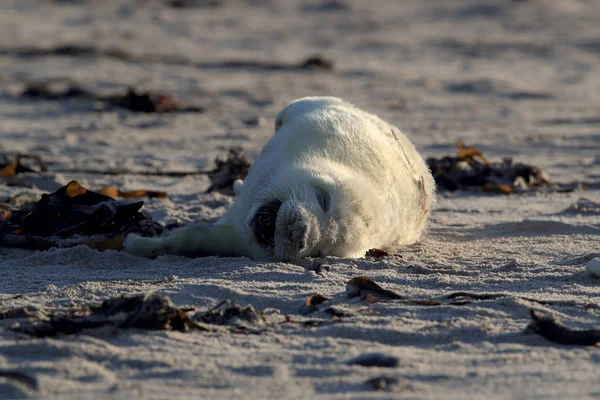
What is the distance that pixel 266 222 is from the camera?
15.1ft

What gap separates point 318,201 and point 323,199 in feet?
0.12

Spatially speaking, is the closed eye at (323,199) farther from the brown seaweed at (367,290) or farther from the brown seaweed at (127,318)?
the brown seaweed at (127,318)

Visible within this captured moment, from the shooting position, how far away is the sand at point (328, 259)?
3068mm

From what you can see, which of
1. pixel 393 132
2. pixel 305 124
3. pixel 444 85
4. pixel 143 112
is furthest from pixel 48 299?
pixel 444 85

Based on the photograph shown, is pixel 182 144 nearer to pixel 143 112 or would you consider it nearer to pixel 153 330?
pixel 143 112

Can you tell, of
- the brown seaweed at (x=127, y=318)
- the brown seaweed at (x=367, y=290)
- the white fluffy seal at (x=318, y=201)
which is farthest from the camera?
the white fluffy seal at (x=318, y=201)

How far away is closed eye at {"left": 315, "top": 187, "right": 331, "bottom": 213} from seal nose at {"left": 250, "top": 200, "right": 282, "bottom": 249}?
172 mm

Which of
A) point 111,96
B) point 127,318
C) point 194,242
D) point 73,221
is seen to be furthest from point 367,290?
point 111,96

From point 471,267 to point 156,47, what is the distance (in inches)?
465

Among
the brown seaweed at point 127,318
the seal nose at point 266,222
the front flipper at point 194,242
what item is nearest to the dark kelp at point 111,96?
the front flipper at point 194,242

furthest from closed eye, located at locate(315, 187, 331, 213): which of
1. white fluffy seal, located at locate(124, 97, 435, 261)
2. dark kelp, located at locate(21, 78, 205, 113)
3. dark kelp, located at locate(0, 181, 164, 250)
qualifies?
dark kelp, located at locate(21, 78, 205, 113)

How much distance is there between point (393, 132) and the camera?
5.64m

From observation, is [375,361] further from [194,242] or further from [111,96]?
[111,96]

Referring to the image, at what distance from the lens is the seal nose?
4602 millimetres
